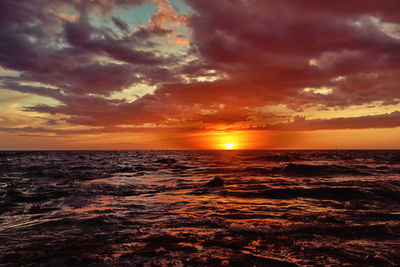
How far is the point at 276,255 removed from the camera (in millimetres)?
5895

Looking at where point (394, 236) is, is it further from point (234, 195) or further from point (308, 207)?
point (234, 195)

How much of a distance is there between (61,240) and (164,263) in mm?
3319

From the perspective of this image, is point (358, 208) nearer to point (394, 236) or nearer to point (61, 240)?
point (394, 236)

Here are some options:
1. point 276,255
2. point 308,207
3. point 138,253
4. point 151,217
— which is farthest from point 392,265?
point 151,217

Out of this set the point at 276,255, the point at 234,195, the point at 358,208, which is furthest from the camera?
the point at 234,195

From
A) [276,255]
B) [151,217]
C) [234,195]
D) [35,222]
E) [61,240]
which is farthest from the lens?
[234,195]

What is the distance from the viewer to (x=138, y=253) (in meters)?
6.02

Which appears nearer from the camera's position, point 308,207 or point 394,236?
point 394,236

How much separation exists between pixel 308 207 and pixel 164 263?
788 centimetres

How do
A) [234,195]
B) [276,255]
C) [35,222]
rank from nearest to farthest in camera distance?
[276,255]
[35,222]
[234,195]

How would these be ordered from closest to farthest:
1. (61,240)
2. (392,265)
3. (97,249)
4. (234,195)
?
(392,265) < (97,249) < (61,240) < (234,195)

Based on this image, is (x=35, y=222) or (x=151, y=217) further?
(x=151, y=217)

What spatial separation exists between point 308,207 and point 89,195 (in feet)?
37.1

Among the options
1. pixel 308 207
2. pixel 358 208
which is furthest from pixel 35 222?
pixel 358 208
